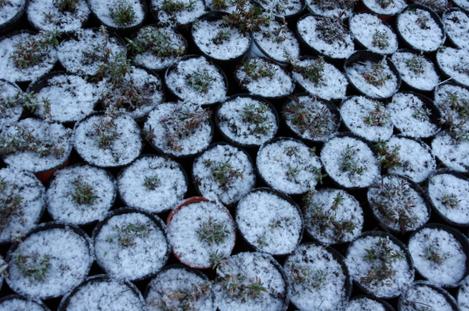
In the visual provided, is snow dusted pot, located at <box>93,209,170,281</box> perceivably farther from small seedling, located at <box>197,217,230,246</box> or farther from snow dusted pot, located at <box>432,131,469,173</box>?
snow dusted pot, located at <box>432,131,469,173</box>

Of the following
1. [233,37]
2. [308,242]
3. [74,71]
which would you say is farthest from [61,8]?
[308,242]

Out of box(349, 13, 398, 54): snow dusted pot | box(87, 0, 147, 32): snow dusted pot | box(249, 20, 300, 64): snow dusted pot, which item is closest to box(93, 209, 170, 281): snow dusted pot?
box(87, 0, 147, 32): snow dusted pot

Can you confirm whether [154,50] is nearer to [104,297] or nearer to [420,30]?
[104,297]

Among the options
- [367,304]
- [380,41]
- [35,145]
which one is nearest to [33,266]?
[35,145]

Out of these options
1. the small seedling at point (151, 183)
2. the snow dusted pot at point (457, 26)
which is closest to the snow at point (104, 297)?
the small seedling at point (151, 183)

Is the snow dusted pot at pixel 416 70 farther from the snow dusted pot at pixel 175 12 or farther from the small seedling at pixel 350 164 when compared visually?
the snow dusted pot at pixel 175 12

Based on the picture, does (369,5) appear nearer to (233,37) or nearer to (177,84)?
(233,37)
